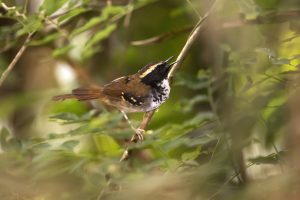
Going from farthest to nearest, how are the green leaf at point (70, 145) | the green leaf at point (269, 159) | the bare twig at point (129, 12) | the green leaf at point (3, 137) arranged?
the bare twig at point (129, 12), the green leaf at point (3, 137), the green leaf at point (70, 145), the green leaf at point (269, 159)

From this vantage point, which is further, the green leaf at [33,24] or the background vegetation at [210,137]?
the green leaf at [33,24]

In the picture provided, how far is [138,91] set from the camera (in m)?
1.38

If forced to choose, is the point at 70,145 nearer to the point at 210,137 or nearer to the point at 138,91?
the point at 138,91

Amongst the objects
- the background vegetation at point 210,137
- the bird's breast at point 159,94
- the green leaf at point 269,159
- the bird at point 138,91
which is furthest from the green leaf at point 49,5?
the green leaf at point 269,159

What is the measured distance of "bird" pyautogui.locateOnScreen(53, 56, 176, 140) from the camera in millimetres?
1294

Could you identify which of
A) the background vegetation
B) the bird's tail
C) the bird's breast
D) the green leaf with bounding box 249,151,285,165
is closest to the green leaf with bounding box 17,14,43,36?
the background vegetation

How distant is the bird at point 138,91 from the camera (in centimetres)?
129

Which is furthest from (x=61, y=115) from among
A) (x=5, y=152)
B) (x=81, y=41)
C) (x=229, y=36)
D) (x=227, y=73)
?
(x=81, y=41)

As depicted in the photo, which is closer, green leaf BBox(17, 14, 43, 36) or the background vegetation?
the background vegetation

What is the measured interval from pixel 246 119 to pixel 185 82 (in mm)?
540

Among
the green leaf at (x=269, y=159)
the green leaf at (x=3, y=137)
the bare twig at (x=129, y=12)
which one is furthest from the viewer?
the bare twig at (x=129, y=12)

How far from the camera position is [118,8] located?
1.86 m

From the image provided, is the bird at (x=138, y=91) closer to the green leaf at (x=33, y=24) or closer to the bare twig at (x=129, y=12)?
the green leaf at (x=33, y=24)

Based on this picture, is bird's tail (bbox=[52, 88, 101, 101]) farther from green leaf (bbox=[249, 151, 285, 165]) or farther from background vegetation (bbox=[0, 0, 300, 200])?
green leaf (bbox=[249, 151, 285, 165])
